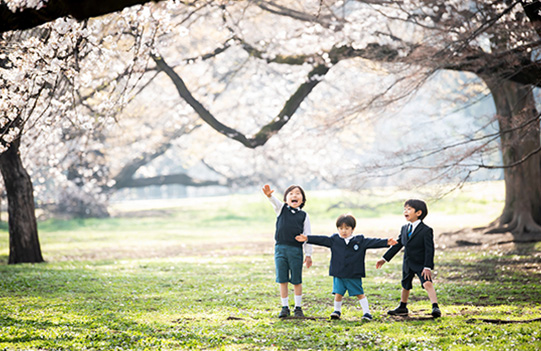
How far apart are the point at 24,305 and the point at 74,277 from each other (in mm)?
3716

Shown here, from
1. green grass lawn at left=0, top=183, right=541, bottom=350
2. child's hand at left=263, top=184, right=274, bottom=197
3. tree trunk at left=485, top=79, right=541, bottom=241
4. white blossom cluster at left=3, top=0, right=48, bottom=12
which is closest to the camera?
white blossom cluster at left=3, top=0, right=48, bottom=12

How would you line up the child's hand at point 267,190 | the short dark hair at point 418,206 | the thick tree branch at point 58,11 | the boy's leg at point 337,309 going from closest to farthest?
the thick tree branch at point 58,11 < the boy's leg at point 337,309 < the short dark hair at point 418,206 < the child's hand at point 267,190

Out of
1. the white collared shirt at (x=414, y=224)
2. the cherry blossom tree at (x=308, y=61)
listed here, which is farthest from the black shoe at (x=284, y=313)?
the cherry blossom tree at (x=308, y=61)

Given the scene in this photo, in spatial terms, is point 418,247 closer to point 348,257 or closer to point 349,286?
point 348,257

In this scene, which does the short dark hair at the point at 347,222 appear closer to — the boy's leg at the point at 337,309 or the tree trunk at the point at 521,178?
the boy's leg at the point at 337,309

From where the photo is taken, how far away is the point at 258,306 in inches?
328

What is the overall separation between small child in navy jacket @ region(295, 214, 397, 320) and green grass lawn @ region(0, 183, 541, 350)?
376 mm

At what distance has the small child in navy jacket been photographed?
699cm

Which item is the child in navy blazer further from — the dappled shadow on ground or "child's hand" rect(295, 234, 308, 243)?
the dappled shadow on ground

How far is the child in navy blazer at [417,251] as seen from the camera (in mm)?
6965

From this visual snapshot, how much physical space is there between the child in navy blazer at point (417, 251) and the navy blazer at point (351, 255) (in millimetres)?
332

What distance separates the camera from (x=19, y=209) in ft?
47.0

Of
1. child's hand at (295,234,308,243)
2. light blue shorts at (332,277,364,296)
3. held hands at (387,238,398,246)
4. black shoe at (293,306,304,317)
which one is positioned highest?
child's hand at (295,234,308,243)

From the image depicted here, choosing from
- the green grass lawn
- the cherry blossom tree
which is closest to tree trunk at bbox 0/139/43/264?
the cherry blossom tree
